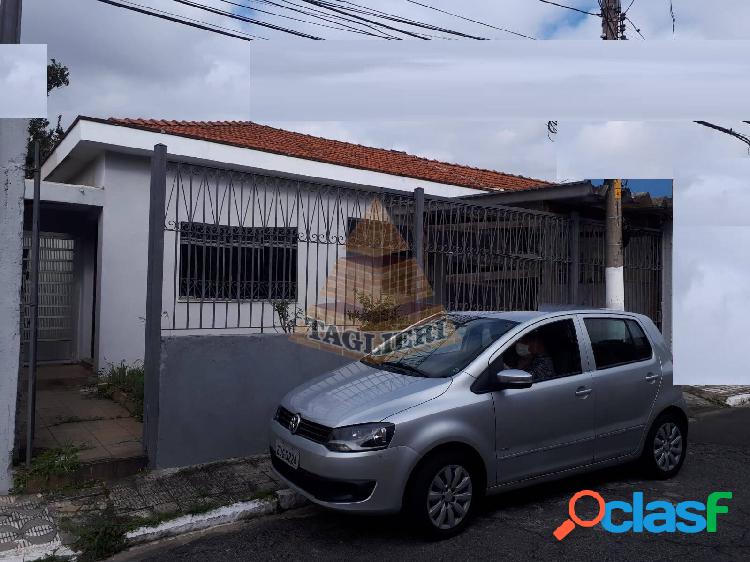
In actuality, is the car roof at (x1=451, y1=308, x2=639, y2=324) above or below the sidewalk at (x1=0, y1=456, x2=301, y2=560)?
above

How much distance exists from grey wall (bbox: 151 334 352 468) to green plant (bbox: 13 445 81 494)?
67cm

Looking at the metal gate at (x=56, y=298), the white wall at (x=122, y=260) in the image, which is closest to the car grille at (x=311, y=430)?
the white wall at (x=122, y=260)

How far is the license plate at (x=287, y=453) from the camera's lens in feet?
14.3

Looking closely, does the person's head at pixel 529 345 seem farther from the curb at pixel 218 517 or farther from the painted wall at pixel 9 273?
the painted wall at pixel 9 273

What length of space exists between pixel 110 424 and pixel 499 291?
4757mm

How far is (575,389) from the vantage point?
16.0ft

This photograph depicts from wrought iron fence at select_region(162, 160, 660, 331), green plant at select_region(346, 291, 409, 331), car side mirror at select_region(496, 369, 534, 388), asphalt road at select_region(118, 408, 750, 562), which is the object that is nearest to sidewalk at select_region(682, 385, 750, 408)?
wrought iron fence at select_region(162, 160, 660, 331)

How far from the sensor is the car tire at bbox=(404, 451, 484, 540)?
4.12m

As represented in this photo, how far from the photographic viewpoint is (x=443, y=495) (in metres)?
4.24

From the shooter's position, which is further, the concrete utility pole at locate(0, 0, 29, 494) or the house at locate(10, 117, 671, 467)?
the house at locate(10, 117, 671, 467)

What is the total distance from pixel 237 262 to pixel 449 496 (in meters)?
2.93

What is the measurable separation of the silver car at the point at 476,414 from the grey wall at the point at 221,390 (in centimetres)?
116

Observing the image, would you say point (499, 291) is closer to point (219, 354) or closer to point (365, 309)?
point (365, 309)

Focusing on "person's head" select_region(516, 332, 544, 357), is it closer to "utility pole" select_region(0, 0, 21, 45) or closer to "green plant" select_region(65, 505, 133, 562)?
"green plant" select_region(65, 505, 133, 562)
